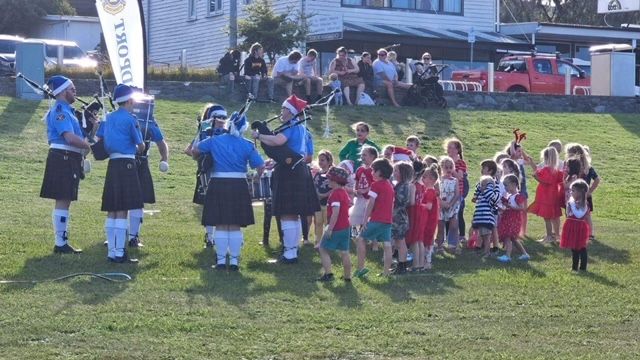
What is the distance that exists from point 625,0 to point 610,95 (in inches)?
770

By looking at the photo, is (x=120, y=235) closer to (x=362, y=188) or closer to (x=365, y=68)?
(x=362, y=188)

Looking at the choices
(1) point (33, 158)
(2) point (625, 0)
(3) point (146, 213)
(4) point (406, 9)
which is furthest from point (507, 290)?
(2) point (625, 0)

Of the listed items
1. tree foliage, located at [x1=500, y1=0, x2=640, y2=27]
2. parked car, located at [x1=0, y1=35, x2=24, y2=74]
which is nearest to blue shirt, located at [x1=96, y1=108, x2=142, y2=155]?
parked car, located at [x1=0, y1=35, x2=24, y2=74]

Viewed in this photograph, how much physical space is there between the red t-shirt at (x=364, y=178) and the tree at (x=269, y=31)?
58.1 feet

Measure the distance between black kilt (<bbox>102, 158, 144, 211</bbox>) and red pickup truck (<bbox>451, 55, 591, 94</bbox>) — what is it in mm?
19460

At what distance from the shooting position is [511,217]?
13945 millimetres

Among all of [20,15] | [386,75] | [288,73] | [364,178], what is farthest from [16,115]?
[20,15]

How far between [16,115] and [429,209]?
1168 cm

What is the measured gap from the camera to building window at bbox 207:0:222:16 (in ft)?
128

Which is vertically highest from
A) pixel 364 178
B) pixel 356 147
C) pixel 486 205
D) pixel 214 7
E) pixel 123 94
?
pixel 214 7

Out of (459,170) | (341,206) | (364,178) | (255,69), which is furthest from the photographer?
(255,69)

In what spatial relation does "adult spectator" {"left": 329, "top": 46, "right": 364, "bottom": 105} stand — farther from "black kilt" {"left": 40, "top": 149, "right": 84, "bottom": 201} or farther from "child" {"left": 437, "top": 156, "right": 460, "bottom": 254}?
"black kilt" {"left": 40, "top": 149, "right": 84, "bottom": 201}

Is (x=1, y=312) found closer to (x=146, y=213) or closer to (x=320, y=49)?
(x=146, y=213)

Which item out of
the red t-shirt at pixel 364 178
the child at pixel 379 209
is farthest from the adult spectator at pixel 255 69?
the child at pixel 379 209
